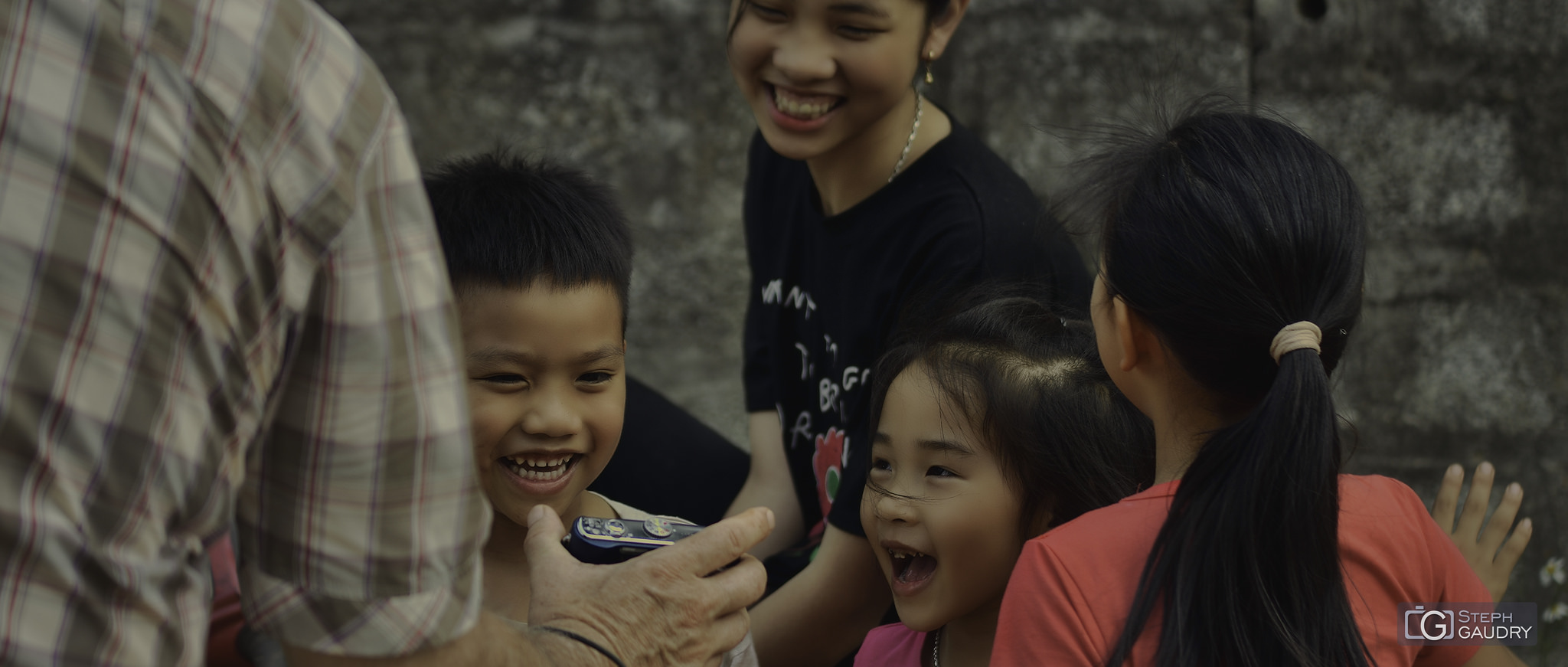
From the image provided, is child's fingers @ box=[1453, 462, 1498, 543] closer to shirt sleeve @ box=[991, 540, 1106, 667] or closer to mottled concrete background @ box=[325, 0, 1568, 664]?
shirt sleeve @ box=[991, 540, 1106, 667]

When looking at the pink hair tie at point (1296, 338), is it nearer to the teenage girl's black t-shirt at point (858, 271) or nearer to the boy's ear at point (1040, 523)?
the boy's ear at point (1040, 523)

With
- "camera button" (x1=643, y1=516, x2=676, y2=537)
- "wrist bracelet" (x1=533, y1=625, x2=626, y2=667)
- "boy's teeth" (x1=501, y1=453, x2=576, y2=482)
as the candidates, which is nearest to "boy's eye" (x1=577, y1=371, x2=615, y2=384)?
"boy's teeth" (x1=501, y1=453, x2=576, y2=482)

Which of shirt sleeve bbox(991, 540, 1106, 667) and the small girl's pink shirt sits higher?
shirt sleeve bbox(991, 540, 1106, 667)

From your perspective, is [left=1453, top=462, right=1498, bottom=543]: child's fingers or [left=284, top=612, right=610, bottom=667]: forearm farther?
[left=1453, top=462, right=1498, bottom=543]: child's fingers

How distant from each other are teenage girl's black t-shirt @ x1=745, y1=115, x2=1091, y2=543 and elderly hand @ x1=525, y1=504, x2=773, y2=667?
548 mm

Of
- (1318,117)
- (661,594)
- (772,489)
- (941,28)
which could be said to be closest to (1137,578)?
(661,594)

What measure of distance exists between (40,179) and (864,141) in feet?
4.98

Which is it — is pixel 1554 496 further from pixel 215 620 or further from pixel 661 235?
pixel 215 620

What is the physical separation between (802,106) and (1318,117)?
6.19ft

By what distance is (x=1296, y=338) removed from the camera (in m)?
1.35

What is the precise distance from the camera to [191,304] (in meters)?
0.93

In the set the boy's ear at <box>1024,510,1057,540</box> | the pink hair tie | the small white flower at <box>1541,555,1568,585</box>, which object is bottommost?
the small white flower at <box>1541,555,1568,585</box>

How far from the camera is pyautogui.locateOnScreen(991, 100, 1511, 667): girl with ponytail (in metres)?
1.36

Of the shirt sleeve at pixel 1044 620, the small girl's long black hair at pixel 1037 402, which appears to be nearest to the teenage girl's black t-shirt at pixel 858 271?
the small girl's long black hair at pixel 1037 402
